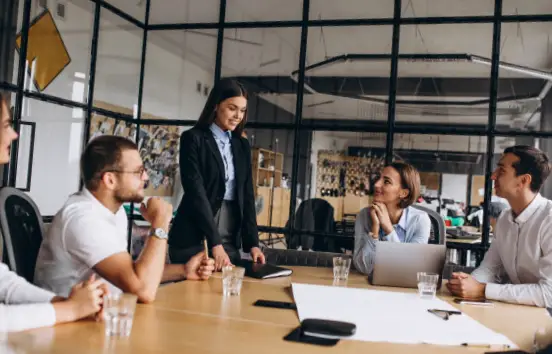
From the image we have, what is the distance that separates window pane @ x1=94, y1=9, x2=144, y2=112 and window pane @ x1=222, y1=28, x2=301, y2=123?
0.83 m

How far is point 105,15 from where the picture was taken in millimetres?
4105

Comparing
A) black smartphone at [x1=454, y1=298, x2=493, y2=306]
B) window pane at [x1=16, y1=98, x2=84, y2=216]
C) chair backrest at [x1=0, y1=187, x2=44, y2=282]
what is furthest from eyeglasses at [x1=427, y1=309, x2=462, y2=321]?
window pane at [x1=16, y1=98, x2=84, y2=216]

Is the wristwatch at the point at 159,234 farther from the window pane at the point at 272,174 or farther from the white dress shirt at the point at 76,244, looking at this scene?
A: the window pane at the point at 272,174

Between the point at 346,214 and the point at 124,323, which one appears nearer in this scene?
the point at 124,323

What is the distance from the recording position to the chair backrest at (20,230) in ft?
5.90

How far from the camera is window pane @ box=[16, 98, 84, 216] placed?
3.68 m

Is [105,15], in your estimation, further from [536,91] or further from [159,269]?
[536,91]

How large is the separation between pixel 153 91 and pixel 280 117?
123 cm

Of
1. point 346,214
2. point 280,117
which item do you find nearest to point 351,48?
point 280,117

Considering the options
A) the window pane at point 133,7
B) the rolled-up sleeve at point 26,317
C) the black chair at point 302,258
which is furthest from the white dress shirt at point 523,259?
the window pane at point 133,7

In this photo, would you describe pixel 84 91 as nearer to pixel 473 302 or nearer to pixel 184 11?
pixel 184 11

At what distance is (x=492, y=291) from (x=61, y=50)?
3460 mm

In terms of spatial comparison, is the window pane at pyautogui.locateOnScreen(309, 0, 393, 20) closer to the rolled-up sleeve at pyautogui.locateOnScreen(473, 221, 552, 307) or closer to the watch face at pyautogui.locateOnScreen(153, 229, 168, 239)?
the rolled-up sleeve at pyautogui.locateOnScreen(473, 221, 552, 307)

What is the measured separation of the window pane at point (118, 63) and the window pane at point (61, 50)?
13 cm
